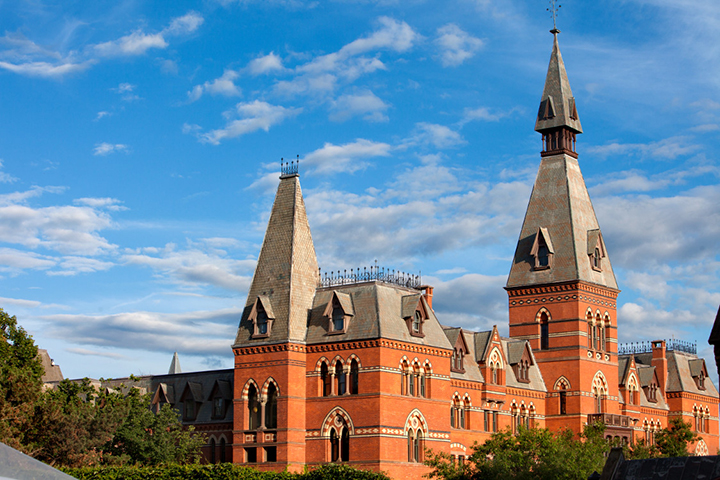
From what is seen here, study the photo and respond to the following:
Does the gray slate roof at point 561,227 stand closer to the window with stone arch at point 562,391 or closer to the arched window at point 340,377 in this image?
the window with stone arch at point 562,391

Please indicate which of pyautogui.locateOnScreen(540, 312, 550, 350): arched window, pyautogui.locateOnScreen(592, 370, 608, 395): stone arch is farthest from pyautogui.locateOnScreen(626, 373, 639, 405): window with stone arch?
pyautogui.locateOnScreen(540, 312, 550, 350): arched window

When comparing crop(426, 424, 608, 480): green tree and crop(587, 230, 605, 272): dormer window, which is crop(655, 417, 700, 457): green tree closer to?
crop(587, 230, 605, 272): dormer window

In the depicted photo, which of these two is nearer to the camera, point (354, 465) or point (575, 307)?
point (354, 465)

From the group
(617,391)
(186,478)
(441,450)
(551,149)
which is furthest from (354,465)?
(551,149)

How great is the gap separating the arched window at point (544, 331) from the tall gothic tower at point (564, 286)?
76 mm

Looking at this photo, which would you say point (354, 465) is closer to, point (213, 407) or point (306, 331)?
point (306, 331)

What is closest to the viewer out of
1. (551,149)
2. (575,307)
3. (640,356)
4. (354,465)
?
(354,465)

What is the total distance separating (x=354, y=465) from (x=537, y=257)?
26049 millimetres

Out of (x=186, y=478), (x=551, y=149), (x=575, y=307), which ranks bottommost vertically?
(x=186, y=478)

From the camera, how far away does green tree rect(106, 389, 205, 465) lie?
54.8 metres

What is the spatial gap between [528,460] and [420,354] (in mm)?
10273

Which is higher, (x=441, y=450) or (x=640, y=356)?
(x=640, y=356)

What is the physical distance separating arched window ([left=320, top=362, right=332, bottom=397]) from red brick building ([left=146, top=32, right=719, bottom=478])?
3.6 inches

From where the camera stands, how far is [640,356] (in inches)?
3413
